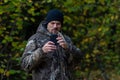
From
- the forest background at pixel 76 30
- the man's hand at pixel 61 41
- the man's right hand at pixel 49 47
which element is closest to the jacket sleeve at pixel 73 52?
the man's hand at pixel 61 41

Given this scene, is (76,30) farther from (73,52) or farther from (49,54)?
(49,54)

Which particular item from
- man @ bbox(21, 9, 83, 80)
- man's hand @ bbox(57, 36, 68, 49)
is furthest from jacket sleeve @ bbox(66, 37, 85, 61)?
man's hand @ bbox(57, 36, 68, 49)

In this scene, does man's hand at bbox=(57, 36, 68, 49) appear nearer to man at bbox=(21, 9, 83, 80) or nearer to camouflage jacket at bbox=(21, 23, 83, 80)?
man at bbox=(21, 9, 83, 80)


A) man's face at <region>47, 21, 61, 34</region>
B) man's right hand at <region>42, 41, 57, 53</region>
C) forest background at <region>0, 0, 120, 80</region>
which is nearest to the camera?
man's right hand at <region>42, 41, 57, 53</region>

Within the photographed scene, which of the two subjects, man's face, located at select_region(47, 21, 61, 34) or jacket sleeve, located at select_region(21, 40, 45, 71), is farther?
man's face, located at select_region(47, 21, 61, 34)

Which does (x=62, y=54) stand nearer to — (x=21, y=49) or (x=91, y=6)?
(x=21, y=49)

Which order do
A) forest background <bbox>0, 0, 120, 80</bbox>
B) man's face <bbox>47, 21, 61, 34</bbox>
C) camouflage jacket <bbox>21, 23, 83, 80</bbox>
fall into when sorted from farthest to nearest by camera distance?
forest background <bbox>0, 0, 120, 80</bbox> → man's face <bbox>47, 21, 61, 34</bbox> → camouflage jacket <bbox>21, 23, 83, 80</bbox>

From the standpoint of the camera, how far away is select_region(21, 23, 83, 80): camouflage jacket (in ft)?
15.8

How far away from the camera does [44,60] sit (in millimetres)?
4879

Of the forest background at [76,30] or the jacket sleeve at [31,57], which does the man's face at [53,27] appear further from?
the forest background at [76,30]

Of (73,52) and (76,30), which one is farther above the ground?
(73,52)

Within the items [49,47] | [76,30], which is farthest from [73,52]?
[76,30]

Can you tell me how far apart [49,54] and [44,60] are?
0.10 meters

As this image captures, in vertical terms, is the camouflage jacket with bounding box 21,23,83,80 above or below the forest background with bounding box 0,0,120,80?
above
